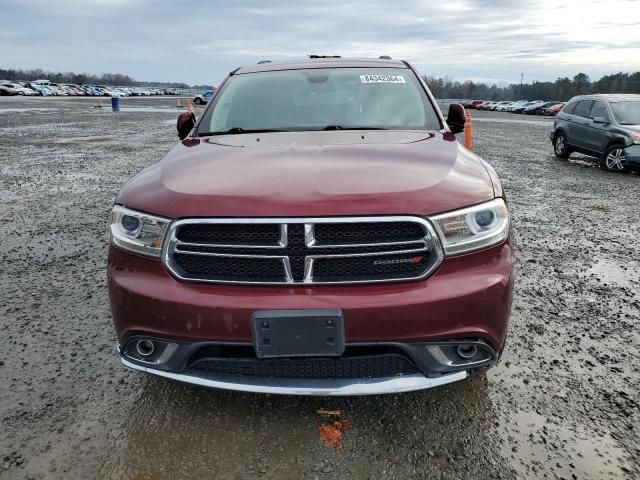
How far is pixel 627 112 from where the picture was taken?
1088cm

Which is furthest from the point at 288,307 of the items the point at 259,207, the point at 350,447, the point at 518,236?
the point at 518,236

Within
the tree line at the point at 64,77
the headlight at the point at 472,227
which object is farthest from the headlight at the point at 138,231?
the tree line at the point at 64,77

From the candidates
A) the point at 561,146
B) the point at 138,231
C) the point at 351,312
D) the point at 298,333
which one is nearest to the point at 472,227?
the point at 351,312

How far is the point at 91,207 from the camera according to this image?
259 inches

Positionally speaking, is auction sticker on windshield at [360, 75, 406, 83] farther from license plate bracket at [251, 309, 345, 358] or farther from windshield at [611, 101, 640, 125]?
windshield at [611, 101, 640, 125]

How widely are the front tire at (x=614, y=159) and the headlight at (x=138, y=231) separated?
10673 millimetres

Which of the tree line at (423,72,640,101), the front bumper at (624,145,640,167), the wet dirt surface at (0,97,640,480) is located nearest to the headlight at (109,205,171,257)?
the wet dirt surface at (0,97,640,480)

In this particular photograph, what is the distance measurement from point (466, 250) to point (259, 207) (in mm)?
860

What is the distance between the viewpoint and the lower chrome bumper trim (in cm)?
200

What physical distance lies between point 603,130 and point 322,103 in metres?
9.74

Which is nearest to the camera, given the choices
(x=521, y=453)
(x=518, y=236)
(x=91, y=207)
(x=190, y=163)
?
(x=521, y=453)

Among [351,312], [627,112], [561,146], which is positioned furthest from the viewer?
[561,146]

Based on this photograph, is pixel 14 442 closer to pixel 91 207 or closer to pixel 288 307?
pixel 288 307

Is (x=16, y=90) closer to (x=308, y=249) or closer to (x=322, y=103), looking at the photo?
(x=322, y=103)
